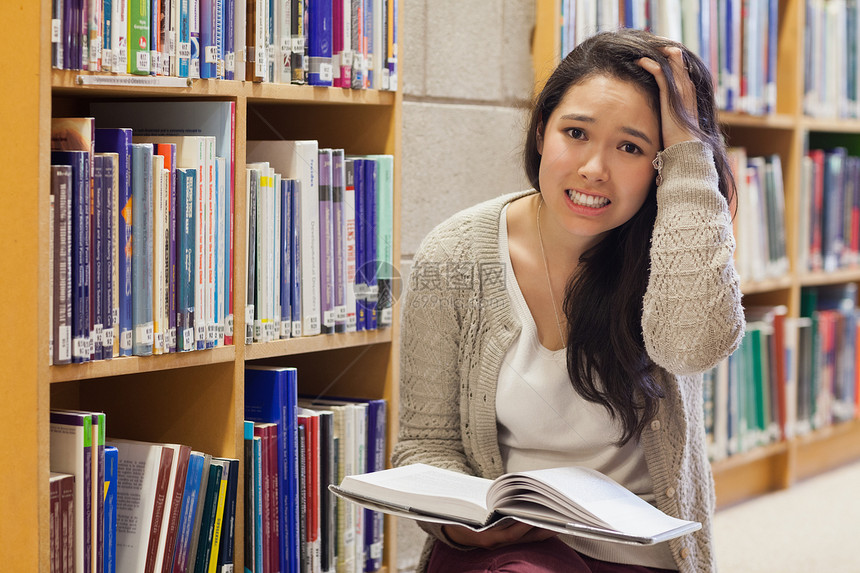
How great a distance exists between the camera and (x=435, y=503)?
1.14 m

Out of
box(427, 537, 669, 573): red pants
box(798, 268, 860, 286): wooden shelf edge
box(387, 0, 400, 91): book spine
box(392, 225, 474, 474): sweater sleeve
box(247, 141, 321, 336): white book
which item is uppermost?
box(387, 0, 400, 91): book spine

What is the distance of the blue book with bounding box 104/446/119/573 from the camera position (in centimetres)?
125

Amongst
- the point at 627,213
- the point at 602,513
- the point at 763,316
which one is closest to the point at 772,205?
the point at 763,316

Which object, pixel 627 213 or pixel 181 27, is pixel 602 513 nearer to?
pixel 627 213

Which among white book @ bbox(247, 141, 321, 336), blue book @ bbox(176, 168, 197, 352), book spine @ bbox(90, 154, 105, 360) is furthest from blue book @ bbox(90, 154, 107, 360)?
white book @ bbox(247, 141, 321, 336)

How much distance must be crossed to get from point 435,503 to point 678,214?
1.59 feet

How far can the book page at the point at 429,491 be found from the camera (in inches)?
44.6

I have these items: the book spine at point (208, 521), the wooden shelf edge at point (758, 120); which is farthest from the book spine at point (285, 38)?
the wooden shelf edge at point (758, 120)

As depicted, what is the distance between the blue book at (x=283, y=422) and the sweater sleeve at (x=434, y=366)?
174 millimetres

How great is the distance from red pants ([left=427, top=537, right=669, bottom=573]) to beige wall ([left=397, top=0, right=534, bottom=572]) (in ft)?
2.32

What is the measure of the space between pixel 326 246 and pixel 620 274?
434mm

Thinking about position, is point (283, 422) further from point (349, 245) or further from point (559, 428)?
point (559, 428)

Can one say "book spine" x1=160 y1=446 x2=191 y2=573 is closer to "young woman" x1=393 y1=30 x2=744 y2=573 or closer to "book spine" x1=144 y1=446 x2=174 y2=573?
"book spine" x1=144 y1=446 x2=174 y2=573

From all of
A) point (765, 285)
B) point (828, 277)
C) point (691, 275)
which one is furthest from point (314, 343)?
point (828, 277)
